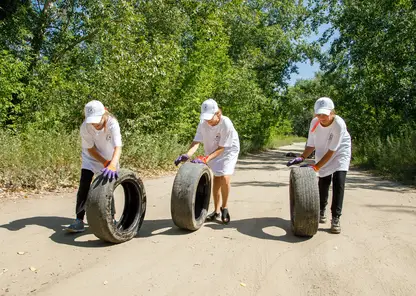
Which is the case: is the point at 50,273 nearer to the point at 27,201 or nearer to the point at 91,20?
the point at 27,201

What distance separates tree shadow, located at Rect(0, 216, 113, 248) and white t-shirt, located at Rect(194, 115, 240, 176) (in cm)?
195

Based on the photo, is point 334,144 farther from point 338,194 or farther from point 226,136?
point 226,136

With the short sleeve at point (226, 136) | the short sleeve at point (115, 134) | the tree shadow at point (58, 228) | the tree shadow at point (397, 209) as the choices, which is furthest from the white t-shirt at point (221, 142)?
the tree shadow at point (397, 209)

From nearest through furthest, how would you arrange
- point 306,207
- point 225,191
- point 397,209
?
point 306,207 < point 225,191 < point 397,209

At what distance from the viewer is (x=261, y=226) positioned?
18.4 feet

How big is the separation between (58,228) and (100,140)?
4.51ft

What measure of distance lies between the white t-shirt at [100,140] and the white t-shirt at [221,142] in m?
1.30

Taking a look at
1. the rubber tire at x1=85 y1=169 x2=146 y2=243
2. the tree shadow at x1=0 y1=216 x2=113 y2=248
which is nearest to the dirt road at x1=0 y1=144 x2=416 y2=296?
the tree shadow at x1=0 y1=216 x2=113 y2=248

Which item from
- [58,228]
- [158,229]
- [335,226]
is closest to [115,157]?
[158,229]

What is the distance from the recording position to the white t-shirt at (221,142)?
5.57 m

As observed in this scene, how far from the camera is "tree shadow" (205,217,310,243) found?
4984 mm

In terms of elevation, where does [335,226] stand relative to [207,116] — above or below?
below

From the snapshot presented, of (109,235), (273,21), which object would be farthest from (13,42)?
(273,21)

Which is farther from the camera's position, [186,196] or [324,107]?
[324,107]
